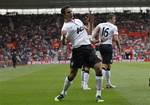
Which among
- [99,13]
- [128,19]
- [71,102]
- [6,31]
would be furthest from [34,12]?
[71,102]

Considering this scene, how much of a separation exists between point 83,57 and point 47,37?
58.8 meters

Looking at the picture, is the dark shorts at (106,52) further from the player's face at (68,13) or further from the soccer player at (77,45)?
the player's face at (68,13)

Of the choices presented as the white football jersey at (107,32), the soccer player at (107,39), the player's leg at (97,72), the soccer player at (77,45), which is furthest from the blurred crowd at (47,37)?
the player's leg at (97,72)

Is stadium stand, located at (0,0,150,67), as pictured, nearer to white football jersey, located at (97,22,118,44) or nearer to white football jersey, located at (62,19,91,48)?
white football jersey, located at (97,22,118,44)

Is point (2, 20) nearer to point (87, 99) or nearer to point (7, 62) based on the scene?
point (7, 62)

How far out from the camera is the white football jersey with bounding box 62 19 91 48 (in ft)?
44.1

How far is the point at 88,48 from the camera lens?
13383mm

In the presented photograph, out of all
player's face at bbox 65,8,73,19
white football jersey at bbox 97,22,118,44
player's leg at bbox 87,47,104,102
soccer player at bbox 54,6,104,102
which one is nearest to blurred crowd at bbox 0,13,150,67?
white football jersey at bbox 97,22,118,44

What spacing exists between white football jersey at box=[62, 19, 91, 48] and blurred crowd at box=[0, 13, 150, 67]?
144 ft

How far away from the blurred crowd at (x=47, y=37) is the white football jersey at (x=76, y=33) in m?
44.0

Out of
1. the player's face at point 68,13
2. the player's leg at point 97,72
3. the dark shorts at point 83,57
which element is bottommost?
the player's leg at point 97,72

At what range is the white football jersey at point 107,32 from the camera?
17609mm

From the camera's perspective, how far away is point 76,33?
13508mm

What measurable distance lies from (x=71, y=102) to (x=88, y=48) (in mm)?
1549
